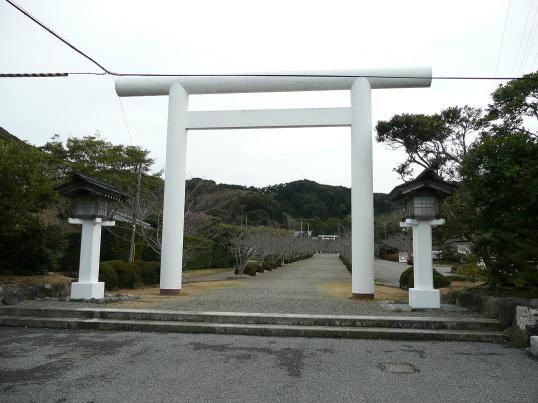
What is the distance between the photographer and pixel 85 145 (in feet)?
66.0

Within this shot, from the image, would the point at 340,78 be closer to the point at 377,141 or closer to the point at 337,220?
the point at 377,141

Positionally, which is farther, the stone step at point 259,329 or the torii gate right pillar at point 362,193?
the torii gate right pillar at point 362,193

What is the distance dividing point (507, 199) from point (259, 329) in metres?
5.50

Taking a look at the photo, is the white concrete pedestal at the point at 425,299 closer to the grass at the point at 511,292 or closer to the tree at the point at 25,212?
the grass at the point at 511,292

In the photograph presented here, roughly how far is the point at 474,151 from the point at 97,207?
871cm

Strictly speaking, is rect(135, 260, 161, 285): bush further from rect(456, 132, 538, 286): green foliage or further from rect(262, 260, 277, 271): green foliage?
rect(262, 260, 277, 271): green foliage

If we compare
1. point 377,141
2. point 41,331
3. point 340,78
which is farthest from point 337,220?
point 41,331

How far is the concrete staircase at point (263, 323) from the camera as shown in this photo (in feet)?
21.8

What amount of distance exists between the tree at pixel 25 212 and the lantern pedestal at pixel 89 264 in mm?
1518

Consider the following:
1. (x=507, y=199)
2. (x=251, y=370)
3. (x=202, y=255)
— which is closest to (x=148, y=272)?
(x=251, y=370)

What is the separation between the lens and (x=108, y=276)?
39.5 feet

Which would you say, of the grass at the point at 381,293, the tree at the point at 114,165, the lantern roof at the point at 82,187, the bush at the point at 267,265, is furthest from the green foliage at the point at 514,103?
the bush at the point at 267,265

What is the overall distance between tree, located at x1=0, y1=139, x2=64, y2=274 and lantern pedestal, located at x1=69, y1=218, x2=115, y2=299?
1.52 metres

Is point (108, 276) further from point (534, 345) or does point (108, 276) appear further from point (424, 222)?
point (534, 345)
